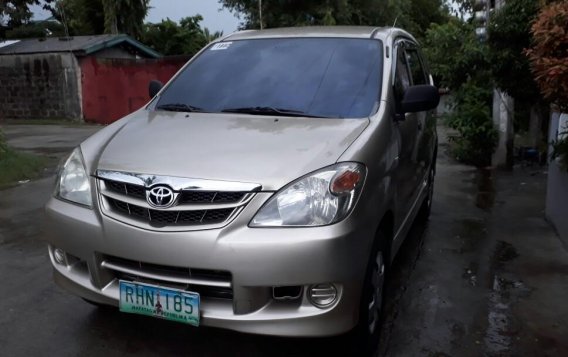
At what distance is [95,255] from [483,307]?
254 centimetres

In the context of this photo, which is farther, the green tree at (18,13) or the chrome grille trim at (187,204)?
the green tree at (18,13)

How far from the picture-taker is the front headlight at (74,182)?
2899 mm

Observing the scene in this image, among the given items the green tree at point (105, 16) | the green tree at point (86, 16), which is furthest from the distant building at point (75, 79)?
the green tree at point (86, 16)

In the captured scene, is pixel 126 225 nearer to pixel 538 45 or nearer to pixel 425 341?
pixel 425 341

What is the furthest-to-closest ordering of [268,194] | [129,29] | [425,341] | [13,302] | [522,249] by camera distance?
[129,29], [522,249], [13,302], [425,341], [268,194]

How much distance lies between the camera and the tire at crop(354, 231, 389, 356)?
282 cm

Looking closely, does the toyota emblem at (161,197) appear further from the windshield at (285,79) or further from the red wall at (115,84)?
the red wall at (115,84)

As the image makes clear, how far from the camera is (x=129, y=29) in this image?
26.3 metres

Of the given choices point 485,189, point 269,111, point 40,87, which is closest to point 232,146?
point 269,111

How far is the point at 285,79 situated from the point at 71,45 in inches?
679

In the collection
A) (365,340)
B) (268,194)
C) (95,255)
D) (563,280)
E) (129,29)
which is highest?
(129,29)

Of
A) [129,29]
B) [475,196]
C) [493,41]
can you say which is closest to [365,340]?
[475,196]

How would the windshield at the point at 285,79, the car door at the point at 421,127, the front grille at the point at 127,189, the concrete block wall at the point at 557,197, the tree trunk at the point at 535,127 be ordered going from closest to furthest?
the front grille at the point at 127,189 → the windshield at the point at 285,79 → the car door at the point at 421,127 → the concrete block wall at the point at 557,197 → the tree trunk at the point at 535,127

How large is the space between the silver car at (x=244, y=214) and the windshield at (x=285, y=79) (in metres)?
0.02
